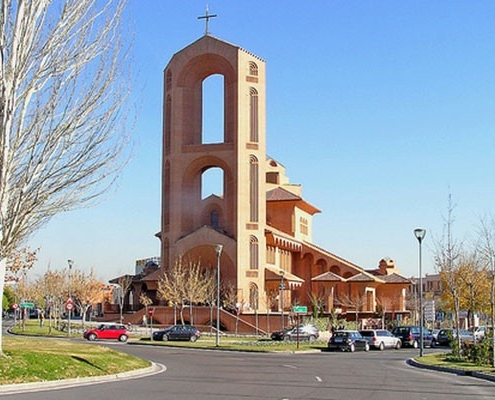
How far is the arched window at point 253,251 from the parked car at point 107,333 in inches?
935

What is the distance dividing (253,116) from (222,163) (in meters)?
5.53

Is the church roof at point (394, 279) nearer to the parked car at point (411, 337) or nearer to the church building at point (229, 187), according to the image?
the church building at point (229, 187)

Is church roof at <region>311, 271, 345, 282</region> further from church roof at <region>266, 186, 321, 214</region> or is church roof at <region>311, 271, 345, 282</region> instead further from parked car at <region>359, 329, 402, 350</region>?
parked car at <region>359, 329, 402, 350</region>

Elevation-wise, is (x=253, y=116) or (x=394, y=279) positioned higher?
(x=253, y=116)

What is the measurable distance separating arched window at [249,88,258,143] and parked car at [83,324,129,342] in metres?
29.0

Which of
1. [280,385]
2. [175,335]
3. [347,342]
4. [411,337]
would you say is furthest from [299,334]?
[280,385]

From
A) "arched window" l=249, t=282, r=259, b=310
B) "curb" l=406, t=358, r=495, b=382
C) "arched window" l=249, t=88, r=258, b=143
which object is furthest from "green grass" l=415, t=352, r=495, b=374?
"arched window" l=249, t=88, r=258, b=143

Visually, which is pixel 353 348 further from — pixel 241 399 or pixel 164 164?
pixel 164 164

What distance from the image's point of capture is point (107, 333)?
169 ft

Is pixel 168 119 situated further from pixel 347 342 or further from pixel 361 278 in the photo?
pixel 347 342

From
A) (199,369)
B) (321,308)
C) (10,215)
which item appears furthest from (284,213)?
(10,215)

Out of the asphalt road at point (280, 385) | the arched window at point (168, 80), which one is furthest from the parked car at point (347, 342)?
the arched window at point (168, 80)

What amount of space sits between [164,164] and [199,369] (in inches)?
2094

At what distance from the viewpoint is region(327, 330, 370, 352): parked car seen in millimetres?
44938
